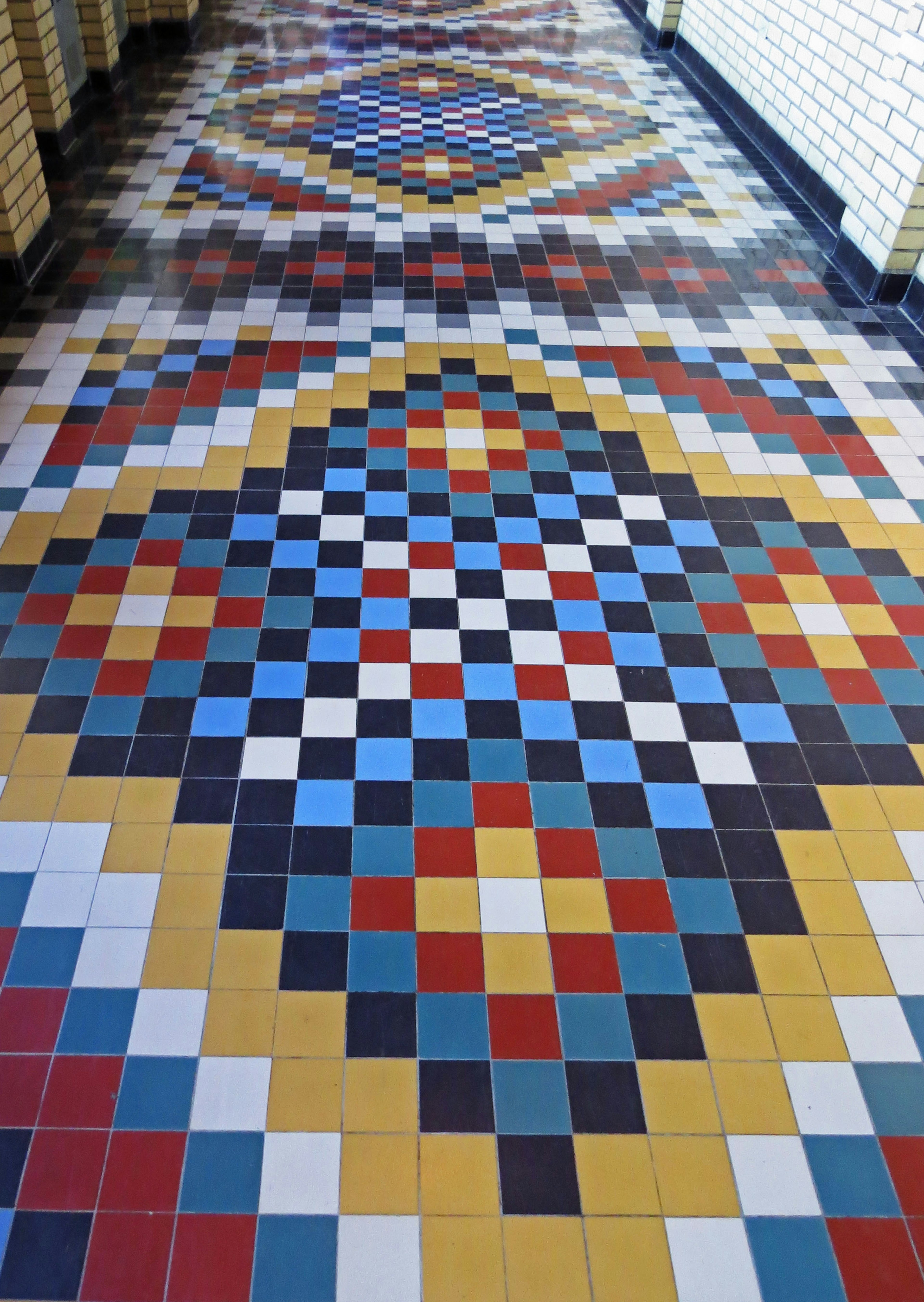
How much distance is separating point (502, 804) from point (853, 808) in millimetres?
971

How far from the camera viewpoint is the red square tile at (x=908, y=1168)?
6.40 feet

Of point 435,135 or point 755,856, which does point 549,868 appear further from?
point 435,135

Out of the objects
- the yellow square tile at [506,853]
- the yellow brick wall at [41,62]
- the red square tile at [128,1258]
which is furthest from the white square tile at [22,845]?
the yellow brick wall at [41,62]

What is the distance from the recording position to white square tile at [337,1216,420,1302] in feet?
5.91

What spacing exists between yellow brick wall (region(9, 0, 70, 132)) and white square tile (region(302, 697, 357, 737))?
3.96m

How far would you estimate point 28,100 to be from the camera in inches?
209

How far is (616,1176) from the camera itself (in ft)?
6.45

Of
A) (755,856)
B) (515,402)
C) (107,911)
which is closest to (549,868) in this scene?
(755,856)

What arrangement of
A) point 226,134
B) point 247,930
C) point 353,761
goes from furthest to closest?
point 226,134 < point 353,761 < point 247,930

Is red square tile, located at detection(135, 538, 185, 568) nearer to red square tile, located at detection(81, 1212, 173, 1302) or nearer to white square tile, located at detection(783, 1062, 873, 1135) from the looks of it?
red square tile, located at detection(81, 1212, 173, 1302)

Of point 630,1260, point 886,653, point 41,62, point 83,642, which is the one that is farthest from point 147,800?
point 41,62

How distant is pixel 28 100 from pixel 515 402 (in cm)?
351

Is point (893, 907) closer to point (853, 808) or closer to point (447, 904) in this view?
point (853, 808)

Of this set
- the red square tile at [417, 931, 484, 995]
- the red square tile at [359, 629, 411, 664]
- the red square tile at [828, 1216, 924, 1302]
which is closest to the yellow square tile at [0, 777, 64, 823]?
the red square tile at [359, 629, 411, 664]
